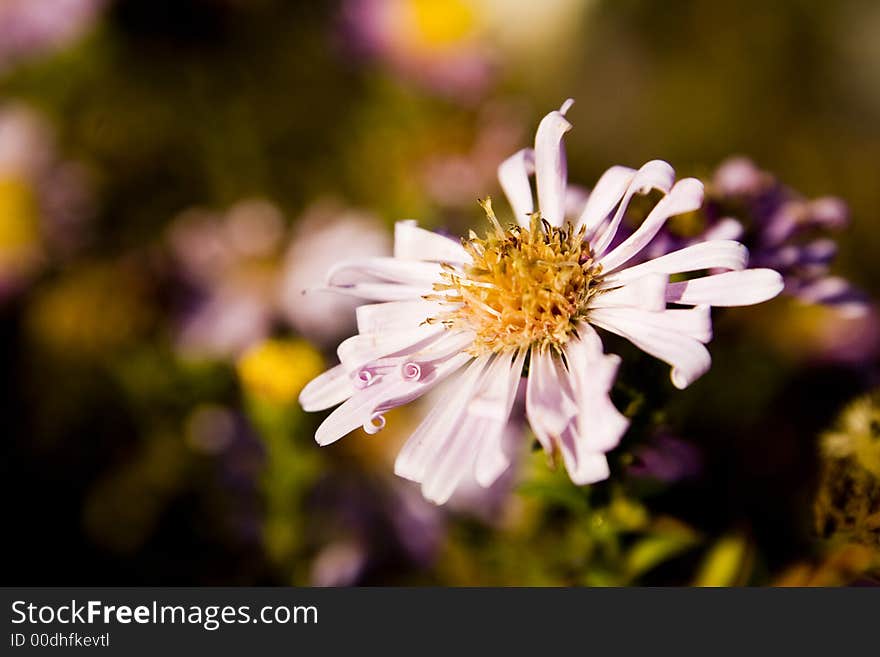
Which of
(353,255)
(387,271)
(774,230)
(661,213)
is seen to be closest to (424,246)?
(387,271)

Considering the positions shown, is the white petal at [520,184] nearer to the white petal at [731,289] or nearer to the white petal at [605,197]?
the white petal at [605,197]

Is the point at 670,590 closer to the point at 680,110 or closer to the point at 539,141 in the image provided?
the point at 539,141

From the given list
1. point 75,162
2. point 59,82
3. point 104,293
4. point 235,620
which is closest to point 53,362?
point 104,293

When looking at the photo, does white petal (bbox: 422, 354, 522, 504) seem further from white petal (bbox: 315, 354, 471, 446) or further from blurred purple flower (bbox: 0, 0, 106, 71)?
blurred purple flower (bbox: 0, 0, 106, 71)

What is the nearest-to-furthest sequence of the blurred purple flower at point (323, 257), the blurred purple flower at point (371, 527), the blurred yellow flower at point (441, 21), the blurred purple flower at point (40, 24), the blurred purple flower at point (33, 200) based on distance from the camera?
the blurred purple flower at point (371, 527) → the blurred purple flower at point (323, 257) → the blurred purple flower at point (33, 200) → the blurred purple flower at point (40, 24) → the blurred yellow flower at point (441, 21)

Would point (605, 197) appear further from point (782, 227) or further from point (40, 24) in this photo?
point (40, 24)

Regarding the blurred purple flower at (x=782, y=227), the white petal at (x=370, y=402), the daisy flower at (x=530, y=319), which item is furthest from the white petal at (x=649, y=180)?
the white petal at (x=370, y=402)

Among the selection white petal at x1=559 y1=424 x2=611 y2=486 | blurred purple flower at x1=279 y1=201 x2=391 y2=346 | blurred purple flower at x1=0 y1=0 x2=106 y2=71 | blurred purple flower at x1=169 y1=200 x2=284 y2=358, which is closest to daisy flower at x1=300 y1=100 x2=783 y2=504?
white petal at x1=559 y1=424 x2=611 y2=486

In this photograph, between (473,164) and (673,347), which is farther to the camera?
(473,164)
